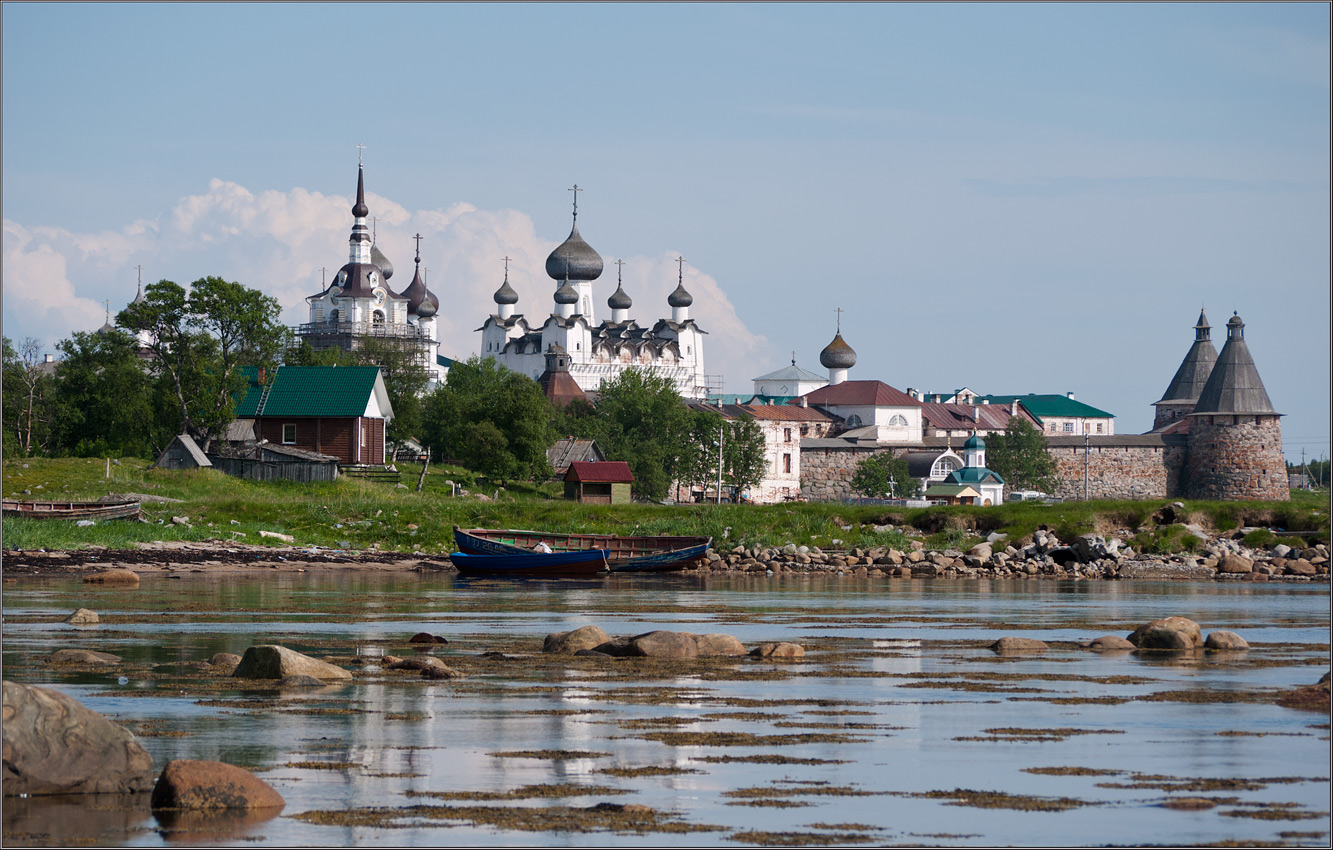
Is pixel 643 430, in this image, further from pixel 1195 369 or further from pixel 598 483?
pixel 1195 369

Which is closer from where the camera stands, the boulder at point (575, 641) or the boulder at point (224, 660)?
the boulder at point (224, 660)

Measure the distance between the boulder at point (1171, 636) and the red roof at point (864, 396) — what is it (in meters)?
105

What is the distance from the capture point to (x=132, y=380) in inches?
2709

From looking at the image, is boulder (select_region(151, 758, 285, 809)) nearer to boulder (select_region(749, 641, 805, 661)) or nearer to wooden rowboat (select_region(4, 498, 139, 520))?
boulder (select_region(749, 641, 805, 661))

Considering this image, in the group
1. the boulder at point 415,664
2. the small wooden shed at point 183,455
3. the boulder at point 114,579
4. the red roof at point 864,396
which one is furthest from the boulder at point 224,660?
the red roof at point 864,396

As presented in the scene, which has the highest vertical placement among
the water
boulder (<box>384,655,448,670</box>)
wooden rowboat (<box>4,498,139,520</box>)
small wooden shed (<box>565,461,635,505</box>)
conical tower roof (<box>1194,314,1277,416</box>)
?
conical tower roof (<box>1194,314,1277,416</box>)

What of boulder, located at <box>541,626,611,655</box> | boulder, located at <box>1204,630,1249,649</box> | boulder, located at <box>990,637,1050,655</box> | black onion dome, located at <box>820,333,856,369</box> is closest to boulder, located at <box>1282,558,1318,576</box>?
boulder, located at <box>1204,630,1249,649</box>

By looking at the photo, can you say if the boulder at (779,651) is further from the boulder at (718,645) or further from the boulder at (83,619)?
the boulder at (83,619)

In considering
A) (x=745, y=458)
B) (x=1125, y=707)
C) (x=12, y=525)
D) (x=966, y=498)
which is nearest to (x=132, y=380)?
(x=12, y=525)

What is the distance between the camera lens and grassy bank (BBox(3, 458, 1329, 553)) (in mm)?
50219

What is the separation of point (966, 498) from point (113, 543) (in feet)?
192

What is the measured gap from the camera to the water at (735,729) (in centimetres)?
1027

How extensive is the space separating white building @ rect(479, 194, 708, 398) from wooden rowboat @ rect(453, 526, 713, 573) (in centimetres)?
7981

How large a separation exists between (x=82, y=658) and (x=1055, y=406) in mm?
148964
